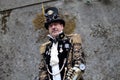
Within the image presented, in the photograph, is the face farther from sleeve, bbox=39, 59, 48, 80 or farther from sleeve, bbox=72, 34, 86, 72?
sleeve, bbox=39, 59, 48, 80

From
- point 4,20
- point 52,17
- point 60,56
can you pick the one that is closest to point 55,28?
point 52,17

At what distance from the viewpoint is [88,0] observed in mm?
6285

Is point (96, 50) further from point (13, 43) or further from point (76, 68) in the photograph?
point (76, 68)

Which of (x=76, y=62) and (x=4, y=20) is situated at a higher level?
(x=76, y=62)

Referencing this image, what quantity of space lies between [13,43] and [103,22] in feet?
4.89

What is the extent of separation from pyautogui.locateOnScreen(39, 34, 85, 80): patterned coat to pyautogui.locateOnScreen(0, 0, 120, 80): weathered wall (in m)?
2.17

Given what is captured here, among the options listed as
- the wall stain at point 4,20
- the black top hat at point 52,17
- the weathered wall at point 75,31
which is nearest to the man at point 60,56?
the black top hat at point 52,17

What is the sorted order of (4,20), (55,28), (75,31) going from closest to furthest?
(55,28) → (75,31) → (4,20)

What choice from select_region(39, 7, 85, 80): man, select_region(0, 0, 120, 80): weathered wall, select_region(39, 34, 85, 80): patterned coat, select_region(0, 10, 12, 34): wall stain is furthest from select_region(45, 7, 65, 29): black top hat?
select_region(0, 10, 12, 34): wall stain

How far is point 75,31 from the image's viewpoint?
20.3ft

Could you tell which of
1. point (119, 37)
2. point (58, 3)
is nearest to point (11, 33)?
point (58, 3)

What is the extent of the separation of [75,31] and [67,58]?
2.54 metres

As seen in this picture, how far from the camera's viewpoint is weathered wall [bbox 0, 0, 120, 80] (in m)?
5.90

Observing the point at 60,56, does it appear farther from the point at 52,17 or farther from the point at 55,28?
the point at 52,17
